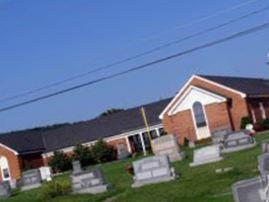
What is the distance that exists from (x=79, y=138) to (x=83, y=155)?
6.71 metres

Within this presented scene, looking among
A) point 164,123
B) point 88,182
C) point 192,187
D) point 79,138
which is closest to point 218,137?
point 88,182

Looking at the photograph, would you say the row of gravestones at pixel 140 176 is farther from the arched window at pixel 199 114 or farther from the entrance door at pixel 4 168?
the entrance door at pixel 4 168

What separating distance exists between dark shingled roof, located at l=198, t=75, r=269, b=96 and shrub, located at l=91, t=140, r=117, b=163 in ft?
34.7

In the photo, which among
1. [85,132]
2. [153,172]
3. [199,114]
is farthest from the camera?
[85,132]

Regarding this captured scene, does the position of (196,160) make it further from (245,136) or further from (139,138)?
(139,138)

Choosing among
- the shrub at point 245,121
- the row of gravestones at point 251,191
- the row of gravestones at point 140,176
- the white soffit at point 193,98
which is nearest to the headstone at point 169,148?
the row of gravestones at point 140,176

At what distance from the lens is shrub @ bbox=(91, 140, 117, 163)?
62188 mm

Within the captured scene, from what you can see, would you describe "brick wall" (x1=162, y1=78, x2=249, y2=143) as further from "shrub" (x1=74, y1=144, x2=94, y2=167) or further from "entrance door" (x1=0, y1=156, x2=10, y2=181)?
"entrance door" (x1=0, y1=156, x2=10, y2=181)

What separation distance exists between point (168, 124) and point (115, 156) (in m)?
6.00

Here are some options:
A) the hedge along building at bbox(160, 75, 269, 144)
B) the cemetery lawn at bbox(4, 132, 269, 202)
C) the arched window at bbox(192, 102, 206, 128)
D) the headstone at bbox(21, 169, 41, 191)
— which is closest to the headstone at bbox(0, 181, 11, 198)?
the headstone at bbox(21, 169, 41, 191)

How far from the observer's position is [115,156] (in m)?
63.3

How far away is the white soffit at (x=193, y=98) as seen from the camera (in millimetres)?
57812

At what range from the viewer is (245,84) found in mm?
62812

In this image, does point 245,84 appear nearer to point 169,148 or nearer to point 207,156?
point 169,148
